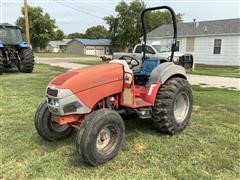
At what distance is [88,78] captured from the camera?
3908mm

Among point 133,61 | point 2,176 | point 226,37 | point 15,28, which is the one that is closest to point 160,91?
point 133,61

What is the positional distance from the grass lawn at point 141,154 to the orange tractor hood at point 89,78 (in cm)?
92

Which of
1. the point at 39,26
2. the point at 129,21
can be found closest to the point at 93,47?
the point at 39,26

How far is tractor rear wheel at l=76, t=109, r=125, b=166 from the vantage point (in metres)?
3.53

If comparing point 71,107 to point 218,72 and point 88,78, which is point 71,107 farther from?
point 218,72

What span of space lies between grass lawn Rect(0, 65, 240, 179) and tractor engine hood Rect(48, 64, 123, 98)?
0.91 m

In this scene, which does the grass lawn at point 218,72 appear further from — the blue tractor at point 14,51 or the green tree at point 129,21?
the green tree at point 129,21

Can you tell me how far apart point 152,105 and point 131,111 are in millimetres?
318

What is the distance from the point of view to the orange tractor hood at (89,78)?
3.79m

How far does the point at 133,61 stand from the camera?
5086 millimetres

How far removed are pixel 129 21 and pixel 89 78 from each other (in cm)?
4454

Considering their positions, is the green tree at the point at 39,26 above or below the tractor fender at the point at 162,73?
above

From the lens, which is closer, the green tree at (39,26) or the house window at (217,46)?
the house window at (217,46)

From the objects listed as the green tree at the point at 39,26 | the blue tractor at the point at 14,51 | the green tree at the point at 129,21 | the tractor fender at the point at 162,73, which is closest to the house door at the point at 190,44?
the blue tractor at the point at 14,51
